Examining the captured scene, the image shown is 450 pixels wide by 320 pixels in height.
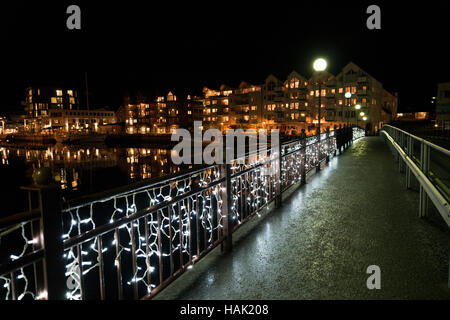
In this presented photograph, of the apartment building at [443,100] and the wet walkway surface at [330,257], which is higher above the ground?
the apartment building at [443,100]

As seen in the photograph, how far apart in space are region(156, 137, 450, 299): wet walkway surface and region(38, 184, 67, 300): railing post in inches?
50.9

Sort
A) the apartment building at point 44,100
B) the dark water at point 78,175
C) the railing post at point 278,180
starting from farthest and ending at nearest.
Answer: the apartment building at point 44,100 < the dark water at point 78,175 < the railing post at point 278,180

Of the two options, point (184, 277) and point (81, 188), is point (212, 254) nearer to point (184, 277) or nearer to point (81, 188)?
point (184, 277)

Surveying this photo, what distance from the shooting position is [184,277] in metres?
3.59

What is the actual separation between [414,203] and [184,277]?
17.6 feet

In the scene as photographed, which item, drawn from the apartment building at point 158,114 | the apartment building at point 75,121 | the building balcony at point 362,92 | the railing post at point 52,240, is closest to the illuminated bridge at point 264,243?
the railing post at point 52,240

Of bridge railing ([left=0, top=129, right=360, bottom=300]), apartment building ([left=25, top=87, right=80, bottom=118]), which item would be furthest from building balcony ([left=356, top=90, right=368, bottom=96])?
apartment building ([left=25, top=87, right=80, bottom=118])

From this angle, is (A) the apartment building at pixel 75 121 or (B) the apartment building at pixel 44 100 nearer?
(A) the apartment building at pixel 75 121

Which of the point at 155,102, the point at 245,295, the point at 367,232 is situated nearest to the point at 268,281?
the point at 245,295

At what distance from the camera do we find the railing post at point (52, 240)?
6.55ft

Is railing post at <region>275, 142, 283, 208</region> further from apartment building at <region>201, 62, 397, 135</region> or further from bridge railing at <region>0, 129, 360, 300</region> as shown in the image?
apartment building at <region>201, 62, 397, 135</region>

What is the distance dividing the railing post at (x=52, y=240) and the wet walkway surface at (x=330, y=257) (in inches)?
50.9

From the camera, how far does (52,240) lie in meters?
2.06

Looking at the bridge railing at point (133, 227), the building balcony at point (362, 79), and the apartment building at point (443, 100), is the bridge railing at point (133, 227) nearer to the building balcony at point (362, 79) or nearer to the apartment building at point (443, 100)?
the building balcony at point (362, 79)
